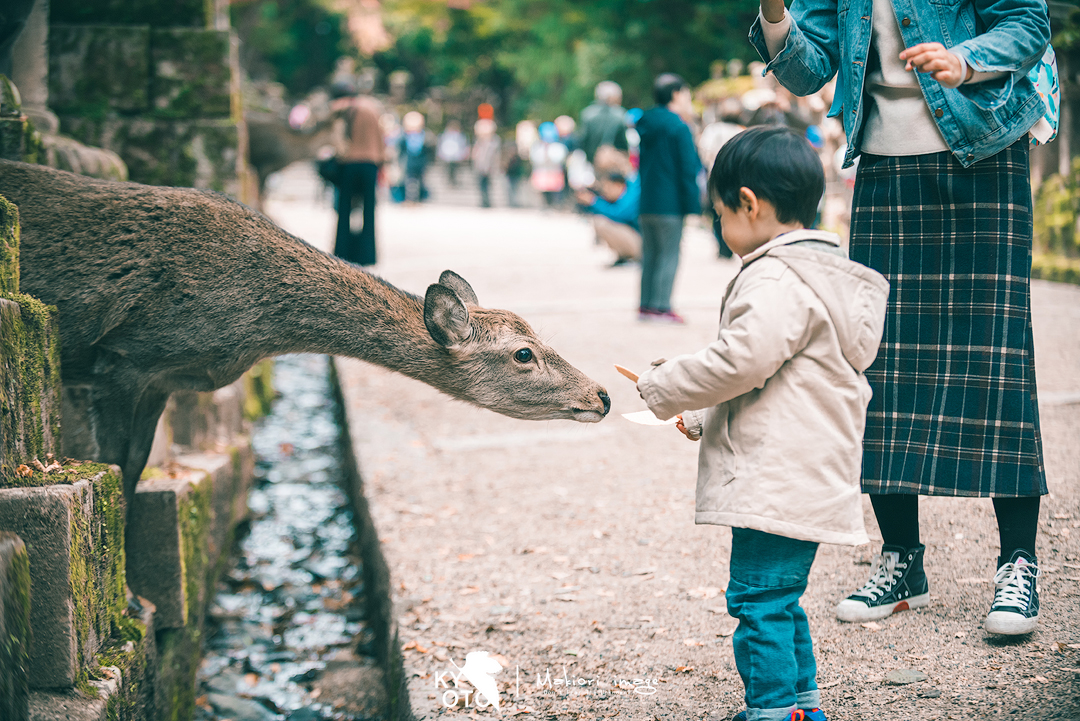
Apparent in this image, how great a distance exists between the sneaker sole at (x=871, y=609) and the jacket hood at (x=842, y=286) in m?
1.16

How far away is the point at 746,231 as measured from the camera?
262 cm

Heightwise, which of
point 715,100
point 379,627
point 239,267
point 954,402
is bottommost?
point 379,627

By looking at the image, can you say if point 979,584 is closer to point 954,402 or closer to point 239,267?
point 954,402

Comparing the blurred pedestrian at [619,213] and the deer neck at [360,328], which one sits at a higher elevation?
the blurred pedestrian at [619,213]

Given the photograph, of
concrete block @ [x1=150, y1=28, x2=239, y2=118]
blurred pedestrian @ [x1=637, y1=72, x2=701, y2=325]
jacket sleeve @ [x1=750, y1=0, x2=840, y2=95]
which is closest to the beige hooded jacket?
jacket sleeve @ [x1=750, y1=0, x2=840, y2=95]

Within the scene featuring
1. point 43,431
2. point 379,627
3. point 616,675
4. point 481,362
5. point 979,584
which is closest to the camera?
point 43,431

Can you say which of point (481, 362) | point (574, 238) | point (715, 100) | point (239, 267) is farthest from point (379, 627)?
point (715, 100)

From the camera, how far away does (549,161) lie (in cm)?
2412

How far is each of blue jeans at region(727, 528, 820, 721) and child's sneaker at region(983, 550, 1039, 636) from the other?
2.91 feet

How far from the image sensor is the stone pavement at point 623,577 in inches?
118

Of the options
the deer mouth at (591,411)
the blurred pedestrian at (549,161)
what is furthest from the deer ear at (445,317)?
the blurred pedestrian at (549,161)

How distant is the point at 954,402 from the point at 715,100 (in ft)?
54.6

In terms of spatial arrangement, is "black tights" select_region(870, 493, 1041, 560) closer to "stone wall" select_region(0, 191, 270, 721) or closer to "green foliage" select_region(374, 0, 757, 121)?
"stone wall" select_region(0, 191, 270, 721)

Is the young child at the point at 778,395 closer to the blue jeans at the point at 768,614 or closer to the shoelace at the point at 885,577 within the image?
the blue jeans at the point at 768,614
